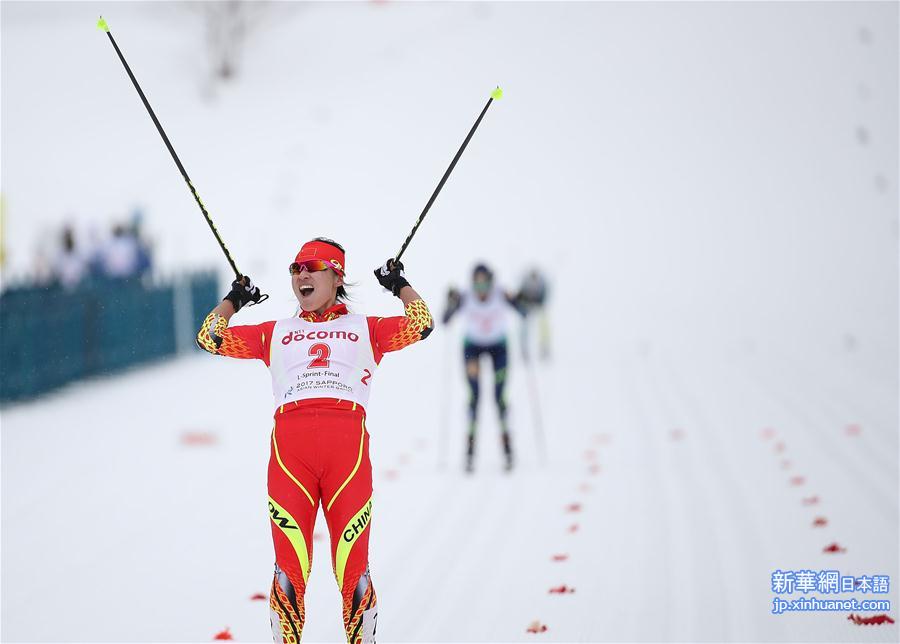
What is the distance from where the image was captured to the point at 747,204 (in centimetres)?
3106

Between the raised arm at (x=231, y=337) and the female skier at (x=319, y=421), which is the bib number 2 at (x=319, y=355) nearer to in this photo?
the female skier at (x=319, y=421)

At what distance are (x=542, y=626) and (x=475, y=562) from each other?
4.62ft

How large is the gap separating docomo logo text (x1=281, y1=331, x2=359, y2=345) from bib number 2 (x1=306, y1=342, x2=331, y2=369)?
4 cm

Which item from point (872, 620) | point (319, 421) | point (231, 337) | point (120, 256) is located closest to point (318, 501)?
point (319, 421)

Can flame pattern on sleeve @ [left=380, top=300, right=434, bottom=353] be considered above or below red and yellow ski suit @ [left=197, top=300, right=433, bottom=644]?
above

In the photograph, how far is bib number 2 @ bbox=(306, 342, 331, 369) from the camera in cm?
471

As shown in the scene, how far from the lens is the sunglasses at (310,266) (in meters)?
4.71

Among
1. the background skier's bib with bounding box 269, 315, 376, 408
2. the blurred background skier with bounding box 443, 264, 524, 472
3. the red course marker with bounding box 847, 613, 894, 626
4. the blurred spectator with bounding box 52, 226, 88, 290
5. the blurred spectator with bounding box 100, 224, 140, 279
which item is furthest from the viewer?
the blurred spectator with bounding box 100, 224, 140, 279

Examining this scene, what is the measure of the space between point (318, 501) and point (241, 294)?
1.00 m

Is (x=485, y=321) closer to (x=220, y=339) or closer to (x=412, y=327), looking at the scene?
(x=412, y=327)

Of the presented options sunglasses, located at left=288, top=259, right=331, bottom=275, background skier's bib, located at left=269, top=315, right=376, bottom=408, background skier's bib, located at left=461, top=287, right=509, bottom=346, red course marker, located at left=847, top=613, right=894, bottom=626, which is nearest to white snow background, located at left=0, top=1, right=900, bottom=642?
red course marker, located at left=847, top=613, right=894, bottom=626

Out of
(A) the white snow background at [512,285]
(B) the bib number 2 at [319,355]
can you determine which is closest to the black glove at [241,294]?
(B) the bib number 2 at [319,355]

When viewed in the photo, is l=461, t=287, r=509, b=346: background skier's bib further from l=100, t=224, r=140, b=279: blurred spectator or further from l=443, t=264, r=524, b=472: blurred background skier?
l=100, t=224, r=140, b=279: blurred spectator

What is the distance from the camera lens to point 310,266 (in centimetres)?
473
